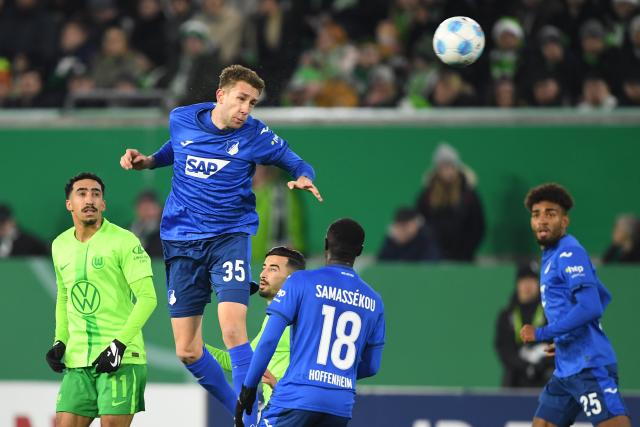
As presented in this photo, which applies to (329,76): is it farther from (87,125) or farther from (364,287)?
(364,287)

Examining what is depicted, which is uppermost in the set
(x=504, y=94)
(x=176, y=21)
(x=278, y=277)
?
(x=176, y=21)

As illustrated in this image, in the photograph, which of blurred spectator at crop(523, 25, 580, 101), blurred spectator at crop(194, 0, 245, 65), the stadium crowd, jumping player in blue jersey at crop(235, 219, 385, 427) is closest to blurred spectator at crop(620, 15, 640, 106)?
the stadium crowd

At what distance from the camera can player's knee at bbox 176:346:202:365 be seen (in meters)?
9.17

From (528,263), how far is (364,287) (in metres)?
6.00

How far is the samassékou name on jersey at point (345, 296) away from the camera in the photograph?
7.74 m

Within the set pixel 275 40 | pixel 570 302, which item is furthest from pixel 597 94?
pixel 570 302

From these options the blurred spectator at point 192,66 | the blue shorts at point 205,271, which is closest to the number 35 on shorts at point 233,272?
the blue shorts at point 205,271

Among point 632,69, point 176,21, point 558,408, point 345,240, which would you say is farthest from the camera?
point 176,21

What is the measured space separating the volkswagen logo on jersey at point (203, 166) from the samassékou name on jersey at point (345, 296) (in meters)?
1.60

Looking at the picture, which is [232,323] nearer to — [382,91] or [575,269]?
[575,269]

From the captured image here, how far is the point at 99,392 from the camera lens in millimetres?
9016

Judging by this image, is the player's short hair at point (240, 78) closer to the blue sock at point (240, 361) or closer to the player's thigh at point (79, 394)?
the blue sock at point (240, 361)

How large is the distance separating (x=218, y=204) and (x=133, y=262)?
676mm

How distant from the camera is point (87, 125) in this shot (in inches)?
597
